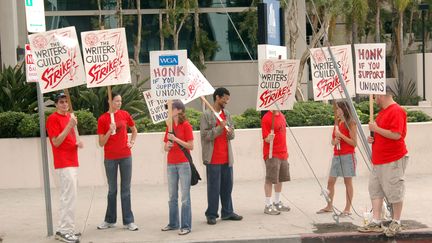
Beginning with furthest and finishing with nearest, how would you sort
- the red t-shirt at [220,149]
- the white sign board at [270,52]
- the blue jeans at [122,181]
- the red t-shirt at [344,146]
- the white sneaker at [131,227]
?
the white sign board at [270,52], the red t-shirt at [344,146], the red t-shirt at [220,149], the white sneaker at [131,227], the blue jeans at [122,181]

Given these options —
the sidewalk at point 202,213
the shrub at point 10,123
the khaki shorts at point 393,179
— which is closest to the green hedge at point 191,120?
the shrub at point 10,123

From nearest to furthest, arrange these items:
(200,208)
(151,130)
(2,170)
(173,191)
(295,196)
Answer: (173,191)
(200,208)
(295,196)
(2,170)
(151,130)

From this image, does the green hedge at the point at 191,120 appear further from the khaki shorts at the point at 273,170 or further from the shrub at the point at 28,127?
the khaki shorts at the point at 273,170

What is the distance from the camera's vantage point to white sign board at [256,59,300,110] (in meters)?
9.73

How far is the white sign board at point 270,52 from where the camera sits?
1017 centimetres

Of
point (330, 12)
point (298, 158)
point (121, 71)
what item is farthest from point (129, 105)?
point (330, 12)

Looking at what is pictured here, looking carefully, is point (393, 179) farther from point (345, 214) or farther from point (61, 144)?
point (61, 144)

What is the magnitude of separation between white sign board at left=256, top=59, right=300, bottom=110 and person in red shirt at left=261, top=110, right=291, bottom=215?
0.58 feet

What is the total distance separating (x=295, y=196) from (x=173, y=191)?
3312 mm

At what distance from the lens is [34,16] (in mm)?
8961

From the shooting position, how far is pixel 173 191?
8805mm

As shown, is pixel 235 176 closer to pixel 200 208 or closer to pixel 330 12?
pixel 200 208

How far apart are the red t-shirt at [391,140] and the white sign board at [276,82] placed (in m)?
1.69

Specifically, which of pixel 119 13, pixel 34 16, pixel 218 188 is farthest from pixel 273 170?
pixel 119 13
